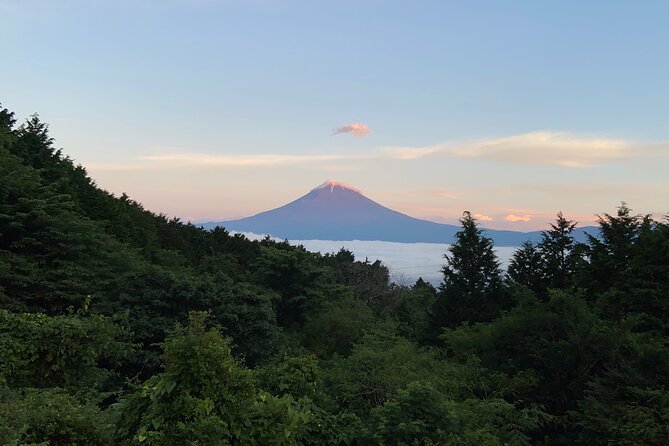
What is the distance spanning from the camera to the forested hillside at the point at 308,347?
16.0 ft

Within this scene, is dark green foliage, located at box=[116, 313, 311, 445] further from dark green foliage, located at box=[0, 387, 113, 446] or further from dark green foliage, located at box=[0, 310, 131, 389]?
dark green foliage, located at box=[0, 310, 131, 389]

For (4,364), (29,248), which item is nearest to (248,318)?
(29,248)

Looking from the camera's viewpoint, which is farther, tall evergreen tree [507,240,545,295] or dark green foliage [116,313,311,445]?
tall evergreen tree [507,240,545,295]

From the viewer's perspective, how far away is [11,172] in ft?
46.0

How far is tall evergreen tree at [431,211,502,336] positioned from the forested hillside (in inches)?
2.4

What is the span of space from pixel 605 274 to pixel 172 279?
14.3 meters

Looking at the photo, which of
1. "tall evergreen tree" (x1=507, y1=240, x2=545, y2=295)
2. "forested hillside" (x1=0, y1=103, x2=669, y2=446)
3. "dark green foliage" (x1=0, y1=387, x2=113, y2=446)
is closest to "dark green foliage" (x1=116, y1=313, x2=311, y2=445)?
"forested hillside" (x1=0, y1=103, x2=669, y2=446)

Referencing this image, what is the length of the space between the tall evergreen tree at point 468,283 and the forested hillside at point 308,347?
0.06 m

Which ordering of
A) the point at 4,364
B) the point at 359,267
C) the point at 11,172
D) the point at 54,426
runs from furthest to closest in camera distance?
the point at 359,267, the point at 11,172, the point at 4,364, the point at 54,426

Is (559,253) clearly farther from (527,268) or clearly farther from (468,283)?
(468,283)

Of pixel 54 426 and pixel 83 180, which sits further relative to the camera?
pixel 83 180

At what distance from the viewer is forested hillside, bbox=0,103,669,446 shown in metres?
4.87

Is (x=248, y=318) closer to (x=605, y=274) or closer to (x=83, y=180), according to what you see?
(x=605, y=274)

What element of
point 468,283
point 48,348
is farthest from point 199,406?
point 468,283
